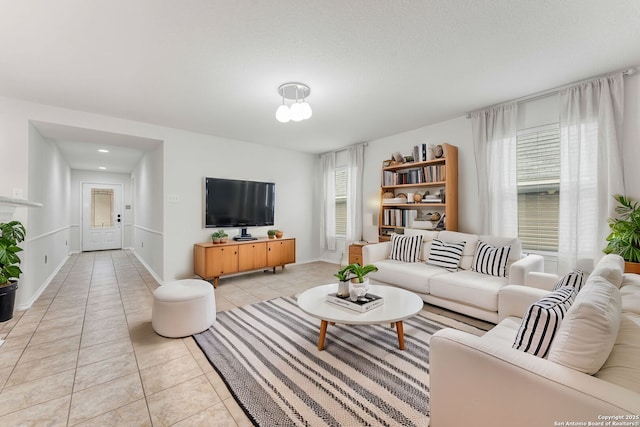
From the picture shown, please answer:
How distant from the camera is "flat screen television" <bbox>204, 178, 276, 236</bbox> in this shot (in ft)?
14.9

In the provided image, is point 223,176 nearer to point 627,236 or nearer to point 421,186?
point 421,186

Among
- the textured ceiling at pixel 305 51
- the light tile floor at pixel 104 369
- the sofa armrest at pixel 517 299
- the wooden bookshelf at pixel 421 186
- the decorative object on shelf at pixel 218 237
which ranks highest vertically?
the textured ceiling at pixel 305 51

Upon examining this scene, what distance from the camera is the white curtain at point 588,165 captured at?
2.57 metres

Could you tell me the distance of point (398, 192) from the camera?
4566 millimetres

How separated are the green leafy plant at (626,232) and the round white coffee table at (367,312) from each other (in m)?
1.82

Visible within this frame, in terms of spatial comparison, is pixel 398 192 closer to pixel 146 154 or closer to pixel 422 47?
pixel 422 47

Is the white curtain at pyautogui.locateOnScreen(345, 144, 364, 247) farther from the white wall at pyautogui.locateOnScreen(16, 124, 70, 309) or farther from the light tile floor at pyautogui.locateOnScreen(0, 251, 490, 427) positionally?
the white wall at pyautogui.locateOnScreen(16, 124, 70, 309)

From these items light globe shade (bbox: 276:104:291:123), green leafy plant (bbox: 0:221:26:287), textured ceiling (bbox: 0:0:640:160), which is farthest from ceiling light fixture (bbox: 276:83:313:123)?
green leafy plant (bbox: 0:221:26:287)

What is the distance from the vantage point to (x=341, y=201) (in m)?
5.79

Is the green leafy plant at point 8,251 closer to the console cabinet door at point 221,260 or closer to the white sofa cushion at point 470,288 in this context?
the console cabinet door at point 221,260

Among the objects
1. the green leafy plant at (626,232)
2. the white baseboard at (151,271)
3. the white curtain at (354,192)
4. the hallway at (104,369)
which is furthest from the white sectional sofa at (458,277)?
the white baseboard at (151,271)

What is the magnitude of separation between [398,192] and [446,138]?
1.10m

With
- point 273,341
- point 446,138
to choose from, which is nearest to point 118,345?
point 273,341

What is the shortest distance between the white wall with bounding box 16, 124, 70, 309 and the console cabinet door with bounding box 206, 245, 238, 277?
199cm
